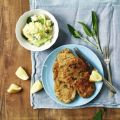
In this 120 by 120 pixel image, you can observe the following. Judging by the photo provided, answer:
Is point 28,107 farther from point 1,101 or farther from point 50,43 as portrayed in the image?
point 50,43

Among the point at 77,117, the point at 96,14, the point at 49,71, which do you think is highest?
the point at 96,14

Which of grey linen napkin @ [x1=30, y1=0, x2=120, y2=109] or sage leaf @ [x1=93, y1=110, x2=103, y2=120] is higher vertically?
grey linen napkin @ [x1=30, y1=0, x2=120, y2=109]

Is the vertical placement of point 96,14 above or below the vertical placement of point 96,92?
above

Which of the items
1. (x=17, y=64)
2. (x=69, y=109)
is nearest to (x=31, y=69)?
(x=17, y=64)

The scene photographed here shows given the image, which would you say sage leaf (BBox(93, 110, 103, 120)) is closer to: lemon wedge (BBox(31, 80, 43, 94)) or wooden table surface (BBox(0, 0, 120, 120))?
wooden table surface (BBox(0, 0, 120, 120))

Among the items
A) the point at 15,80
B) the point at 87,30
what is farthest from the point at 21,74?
the point at 87,30

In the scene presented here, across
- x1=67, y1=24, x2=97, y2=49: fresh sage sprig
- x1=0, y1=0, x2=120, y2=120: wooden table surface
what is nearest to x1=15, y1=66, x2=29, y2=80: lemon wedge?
x1=0, y1=0, x2=120, y2=120: wooden table surface
